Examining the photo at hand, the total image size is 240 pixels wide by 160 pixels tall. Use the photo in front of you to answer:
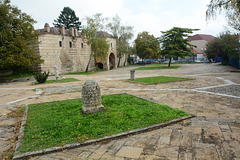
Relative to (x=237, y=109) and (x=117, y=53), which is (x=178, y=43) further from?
(x=237, y=109)

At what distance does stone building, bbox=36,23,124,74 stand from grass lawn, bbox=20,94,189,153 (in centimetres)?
1791

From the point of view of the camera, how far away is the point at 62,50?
25.3 meters

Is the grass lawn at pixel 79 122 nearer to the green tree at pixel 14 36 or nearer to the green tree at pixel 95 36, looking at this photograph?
the green tree at pixel 14 36

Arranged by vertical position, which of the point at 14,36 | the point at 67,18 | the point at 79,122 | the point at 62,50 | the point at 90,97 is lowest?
the point at 79,122

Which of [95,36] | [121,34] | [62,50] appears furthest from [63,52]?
[121,34]

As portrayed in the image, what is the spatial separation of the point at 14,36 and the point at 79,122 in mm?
17114

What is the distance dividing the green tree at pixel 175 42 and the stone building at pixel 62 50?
10700 mm

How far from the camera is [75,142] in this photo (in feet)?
10.6

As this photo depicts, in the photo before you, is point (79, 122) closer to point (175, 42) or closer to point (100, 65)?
point (175, 42)

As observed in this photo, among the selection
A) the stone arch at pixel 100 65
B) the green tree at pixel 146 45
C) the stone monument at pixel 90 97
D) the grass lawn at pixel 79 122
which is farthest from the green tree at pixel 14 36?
the green tree at pixel 146 45

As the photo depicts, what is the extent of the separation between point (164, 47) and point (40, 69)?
20291 mm

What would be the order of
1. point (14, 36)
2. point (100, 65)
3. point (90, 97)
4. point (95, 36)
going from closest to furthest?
point (90, 97) < point (14, 36) < point (95, 36) < point (100, 65)

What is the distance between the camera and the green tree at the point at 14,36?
15.4m

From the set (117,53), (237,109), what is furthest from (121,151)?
(117,53)
